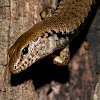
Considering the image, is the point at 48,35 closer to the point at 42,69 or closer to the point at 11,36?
the point at 11,36

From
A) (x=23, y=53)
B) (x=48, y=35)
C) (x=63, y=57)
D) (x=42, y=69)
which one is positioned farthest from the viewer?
(x=42, y=69)

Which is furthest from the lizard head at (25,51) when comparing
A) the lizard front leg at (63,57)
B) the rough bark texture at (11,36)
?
the lizard front leg at (63,57)

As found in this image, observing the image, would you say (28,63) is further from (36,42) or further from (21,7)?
(21,7)

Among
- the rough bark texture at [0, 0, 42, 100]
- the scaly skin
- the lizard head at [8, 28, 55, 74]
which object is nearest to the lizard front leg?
the scaly skin

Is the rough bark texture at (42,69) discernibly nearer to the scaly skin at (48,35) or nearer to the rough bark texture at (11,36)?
the rough bark texture at (11,36)

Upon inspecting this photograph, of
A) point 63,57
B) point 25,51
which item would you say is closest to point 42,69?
point 63,57

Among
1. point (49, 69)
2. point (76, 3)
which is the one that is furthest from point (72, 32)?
point (49, 69)
